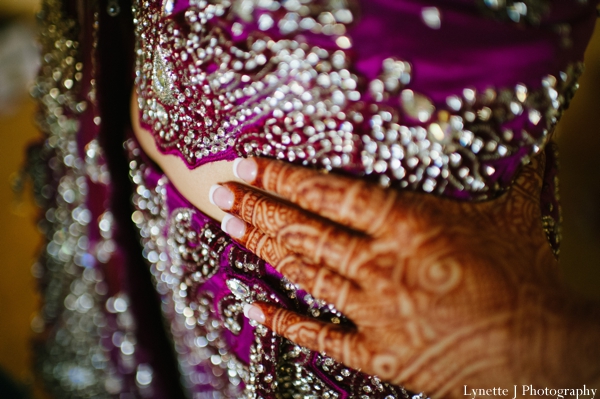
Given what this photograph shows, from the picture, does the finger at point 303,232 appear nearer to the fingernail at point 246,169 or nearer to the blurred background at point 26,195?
the fingernail at point 246,169

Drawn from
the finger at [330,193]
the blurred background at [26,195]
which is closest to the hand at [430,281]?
the finger at [330,193]

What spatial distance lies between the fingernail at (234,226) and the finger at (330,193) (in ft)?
0.21

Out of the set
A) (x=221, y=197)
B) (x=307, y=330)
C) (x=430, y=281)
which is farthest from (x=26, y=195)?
(x=430, y=281)

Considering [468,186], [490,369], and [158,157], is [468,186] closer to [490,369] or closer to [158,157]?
[490,369]

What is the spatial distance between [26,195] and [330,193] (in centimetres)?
115

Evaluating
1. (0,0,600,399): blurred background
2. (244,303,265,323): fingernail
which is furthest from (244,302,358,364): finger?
(0,0,600,399): blurred background

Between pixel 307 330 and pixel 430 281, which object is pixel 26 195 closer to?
pixel 307 330

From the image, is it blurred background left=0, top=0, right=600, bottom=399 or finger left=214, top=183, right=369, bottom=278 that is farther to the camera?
blurred background left=0, top=0, right=600, bottom=399

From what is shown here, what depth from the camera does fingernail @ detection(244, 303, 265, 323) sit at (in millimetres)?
468

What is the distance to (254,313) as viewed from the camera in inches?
18.6

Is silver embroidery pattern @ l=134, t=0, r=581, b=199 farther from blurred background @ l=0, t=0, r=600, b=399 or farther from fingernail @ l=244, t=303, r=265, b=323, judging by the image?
blurred background @ l=0, t=0, r=600, b=399

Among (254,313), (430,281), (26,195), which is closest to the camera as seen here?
(430,281)

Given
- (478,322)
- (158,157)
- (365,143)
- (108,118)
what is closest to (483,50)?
(365,143)

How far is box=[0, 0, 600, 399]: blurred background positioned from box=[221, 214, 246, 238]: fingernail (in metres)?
0.66
